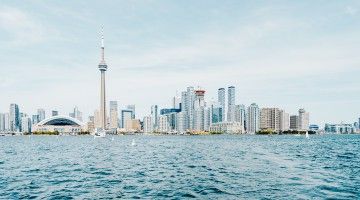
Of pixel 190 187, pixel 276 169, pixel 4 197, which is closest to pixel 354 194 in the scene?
pixel 190 187

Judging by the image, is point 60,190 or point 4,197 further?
point 60,190

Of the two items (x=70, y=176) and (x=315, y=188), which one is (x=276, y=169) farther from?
(x=70, y=176)

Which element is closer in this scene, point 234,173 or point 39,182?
point 39,182

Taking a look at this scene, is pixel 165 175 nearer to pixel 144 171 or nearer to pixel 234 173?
pixel 144 171

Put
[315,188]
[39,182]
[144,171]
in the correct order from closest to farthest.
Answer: [315,188] < [39,182] < [144,171]

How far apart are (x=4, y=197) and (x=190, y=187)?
709 inches

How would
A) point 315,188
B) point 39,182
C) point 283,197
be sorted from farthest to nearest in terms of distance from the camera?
point 39,182 < point 315,188 < point 283,197

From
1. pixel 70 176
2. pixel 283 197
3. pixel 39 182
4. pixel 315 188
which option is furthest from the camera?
pixel 70 176

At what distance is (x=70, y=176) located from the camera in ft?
164

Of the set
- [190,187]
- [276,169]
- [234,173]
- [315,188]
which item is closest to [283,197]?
[315,188]

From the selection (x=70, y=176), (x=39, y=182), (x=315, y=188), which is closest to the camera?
(x=315, y=188)

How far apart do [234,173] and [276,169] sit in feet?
25.3

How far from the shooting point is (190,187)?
40875mm

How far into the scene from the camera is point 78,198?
3531cm
